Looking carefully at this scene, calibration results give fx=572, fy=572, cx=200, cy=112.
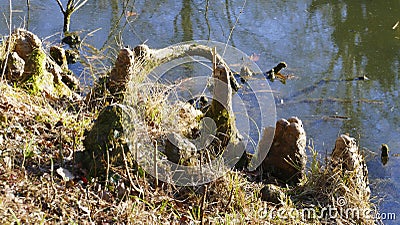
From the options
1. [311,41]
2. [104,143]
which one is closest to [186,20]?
[311,41]

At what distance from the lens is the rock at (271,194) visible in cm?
379

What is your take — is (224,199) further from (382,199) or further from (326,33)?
(326,33)

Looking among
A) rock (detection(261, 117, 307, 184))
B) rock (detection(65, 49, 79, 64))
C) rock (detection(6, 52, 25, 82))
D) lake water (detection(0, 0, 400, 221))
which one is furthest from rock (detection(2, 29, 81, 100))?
rock (detection(261, 117, 307, 184))

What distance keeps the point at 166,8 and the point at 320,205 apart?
5.14 metres

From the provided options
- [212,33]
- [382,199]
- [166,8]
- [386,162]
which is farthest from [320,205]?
[166,8]

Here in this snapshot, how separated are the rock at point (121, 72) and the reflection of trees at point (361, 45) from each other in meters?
2.13

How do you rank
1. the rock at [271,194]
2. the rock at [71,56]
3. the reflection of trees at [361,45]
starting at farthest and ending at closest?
the rock at [71,56], the reflection of trees at [361,45], the rock at [271,194]

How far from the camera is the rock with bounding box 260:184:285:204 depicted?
3.79 metres

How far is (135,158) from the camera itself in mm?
3535

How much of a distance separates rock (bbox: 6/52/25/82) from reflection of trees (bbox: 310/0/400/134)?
2.99 m

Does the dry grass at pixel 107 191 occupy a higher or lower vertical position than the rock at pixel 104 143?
lower

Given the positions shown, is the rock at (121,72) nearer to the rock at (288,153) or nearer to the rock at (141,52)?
the rock at (141,52)

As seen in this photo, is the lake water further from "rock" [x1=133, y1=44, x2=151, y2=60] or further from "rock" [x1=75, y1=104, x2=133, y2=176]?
"rock" [x1=75, y1=104, x2=133, y2=176]

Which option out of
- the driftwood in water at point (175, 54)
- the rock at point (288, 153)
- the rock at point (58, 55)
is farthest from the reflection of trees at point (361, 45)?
the rock at point (58, 55)
